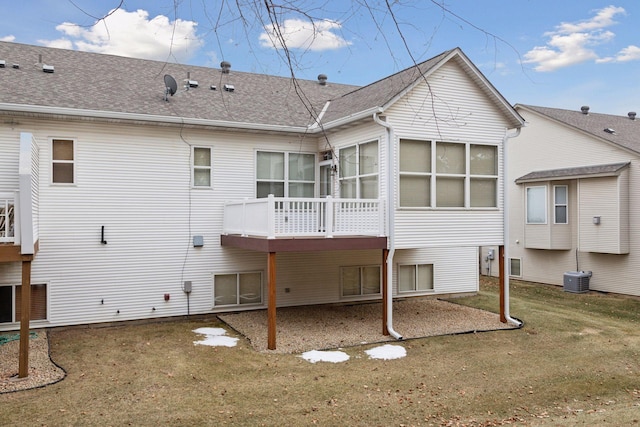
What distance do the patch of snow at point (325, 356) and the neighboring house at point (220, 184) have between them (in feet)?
2.86

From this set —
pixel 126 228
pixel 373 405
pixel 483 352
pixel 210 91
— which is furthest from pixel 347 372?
pixel 210 91

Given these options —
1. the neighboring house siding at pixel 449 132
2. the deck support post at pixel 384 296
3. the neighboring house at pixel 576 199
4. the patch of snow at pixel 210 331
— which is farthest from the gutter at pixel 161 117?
the neighboring house at pixel 576 199

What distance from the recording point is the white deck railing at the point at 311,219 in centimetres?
1041

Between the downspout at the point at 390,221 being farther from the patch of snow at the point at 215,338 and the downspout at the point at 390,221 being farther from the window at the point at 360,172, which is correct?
the patch of snow at the point at 215,338

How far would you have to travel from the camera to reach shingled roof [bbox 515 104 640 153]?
18.4m

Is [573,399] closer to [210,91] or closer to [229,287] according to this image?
[229,287]

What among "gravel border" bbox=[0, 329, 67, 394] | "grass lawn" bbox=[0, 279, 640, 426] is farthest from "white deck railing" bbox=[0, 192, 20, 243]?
"grass lawn" bbox=[0, 279, 640, 426]

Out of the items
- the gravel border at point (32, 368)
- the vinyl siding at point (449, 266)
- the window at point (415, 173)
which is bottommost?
the gravel border at point (32, 368)

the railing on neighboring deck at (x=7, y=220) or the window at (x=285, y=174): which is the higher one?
the window at (x=285, y=174)

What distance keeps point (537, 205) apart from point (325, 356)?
45.6 ft

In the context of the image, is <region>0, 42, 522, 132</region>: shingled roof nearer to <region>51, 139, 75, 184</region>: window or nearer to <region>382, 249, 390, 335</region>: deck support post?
<region>51, 139, 75, 184</region>: window

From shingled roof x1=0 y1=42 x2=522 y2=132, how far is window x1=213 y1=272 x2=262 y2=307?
4.00 m

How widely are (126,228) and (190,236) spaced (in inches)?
61.0

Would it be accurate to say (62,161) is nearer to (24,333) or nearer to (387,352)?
(24,333)
